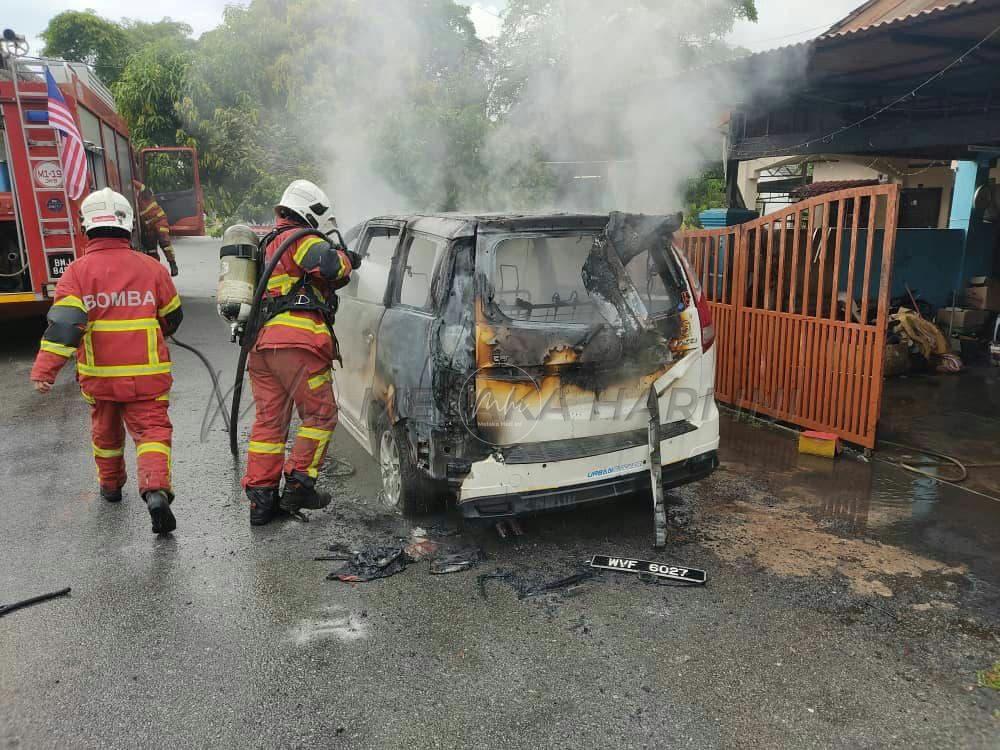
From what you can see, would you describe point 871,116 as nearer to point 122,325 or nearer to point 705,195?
point 122,325

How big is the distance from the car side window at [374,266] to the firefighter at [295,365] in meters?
0.31

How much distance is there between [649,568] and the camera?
3.54 metres

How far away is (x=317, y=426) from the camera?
4.14 meters

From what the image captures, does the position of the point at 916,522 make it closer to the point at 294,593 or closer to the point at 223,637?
the point at 294,593

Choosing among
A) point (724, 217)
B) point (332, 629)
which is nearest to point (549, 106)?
point (724, 217)

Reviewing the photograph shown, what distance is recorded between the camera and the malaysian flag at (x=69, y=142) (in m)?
7.96

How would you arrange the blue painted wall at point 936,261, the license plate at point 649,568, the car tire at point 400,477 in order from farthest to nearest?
1. the blue painted wall at point 936,261
2. the car tire at point 400,477
3. the license plate at point 649,568

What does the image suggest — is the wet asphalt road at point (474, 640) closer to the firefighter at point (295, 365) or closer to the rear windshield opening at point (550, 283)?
the firefighter at point (295, 365)

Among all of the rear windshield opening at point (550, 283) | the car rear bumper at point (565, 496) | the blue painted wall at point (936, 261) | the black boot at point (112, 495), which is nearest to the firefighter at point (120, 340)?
the black boot at point (112, 495)

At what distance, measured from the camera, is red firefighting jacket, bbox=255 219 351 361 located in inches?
156

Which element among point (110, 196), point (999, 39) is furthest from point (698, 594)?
point (999, 39)

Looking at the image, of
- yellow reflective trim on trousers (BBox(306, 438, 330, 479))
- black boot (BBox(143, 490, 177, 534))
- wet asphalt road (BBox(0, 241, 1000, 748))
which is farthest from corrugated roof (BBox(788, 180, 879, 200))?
black boot (BBox(143, 490, 177, 534))

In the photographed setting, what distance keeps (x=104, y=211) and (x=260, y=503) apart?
169 centimetres

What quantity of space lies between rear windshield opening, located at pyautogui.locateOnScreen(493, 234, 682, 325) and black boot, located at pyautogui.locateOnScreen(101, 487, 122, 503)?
8.31ft
